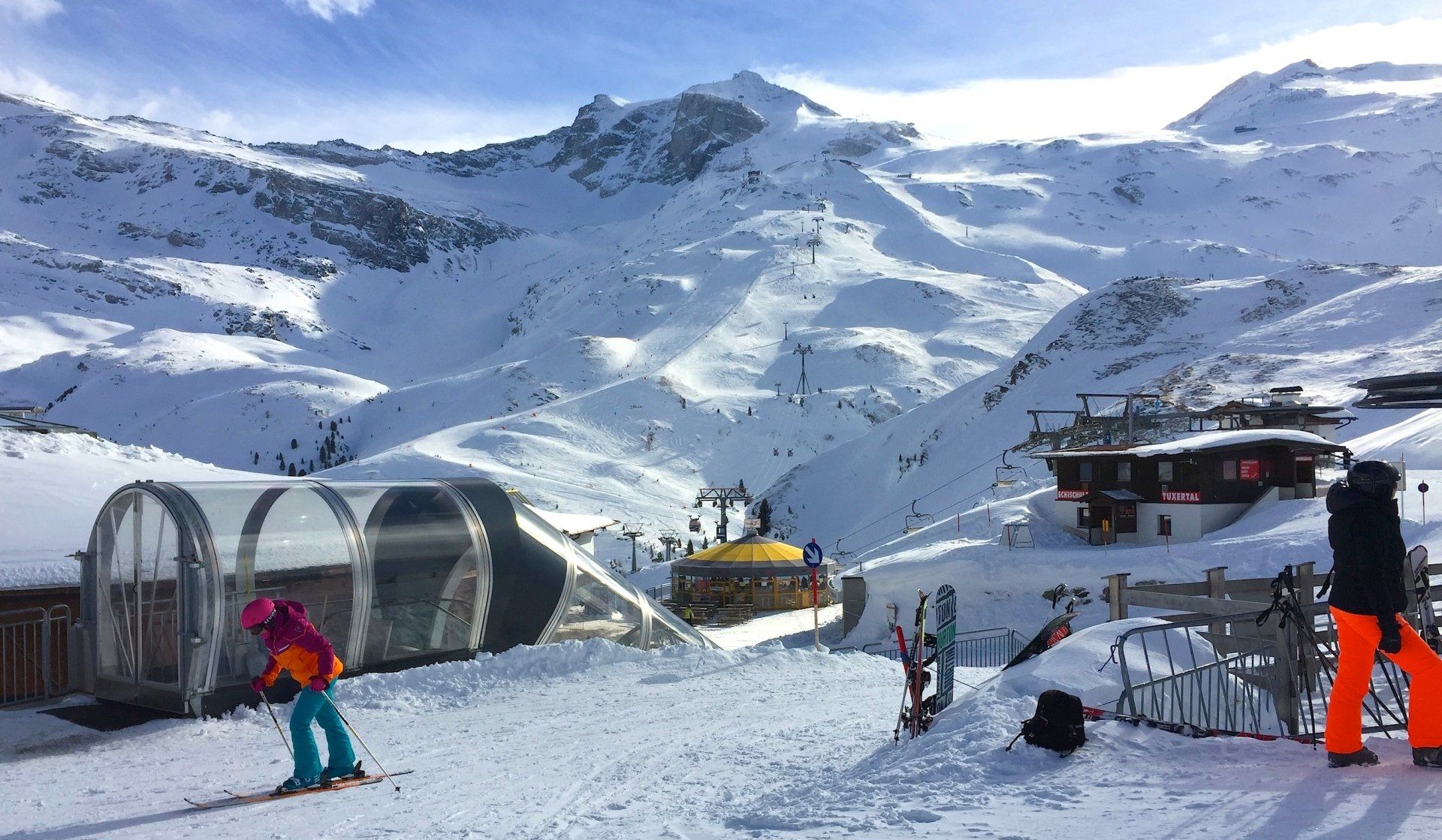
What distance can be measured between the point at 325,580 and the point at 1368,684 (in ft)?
33.2

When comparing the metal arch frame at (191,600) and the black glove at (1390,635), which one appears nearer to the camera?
the black glove at (1390,635)

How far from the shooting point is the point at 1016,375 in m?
67.3

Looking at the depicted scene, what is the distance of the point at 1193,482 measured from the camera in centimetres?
3344

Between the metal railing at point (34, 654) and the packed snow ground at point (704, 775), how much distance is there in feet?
5.16

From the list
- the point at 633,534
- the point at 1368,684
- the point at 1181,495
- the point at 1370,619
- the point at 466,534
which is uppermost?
the point at 466,534

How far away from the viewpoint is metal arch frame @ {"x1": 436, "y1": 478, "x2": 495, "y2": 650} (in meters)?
13.3

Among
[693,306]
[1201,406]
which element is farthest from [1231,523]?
[693,306]

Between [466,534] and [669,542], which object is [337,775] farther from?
[669,542]

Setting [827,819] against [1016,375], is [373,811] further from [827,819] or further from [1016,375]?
[1016,375]

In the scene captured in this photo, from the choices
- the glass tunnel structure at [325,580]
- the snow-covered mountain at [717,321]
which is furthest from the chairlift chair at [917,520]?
the glass tunnel structure at [325,580]

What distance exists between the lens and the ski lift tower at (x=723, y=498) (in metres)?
55.2

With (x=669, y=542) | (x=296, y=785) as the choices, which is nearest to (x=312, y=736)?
(x=296, y=785)

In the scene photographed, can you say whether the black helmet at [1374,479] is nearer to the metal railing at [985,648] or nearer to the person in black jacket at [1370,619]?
the person in black jacket at [1370,619]

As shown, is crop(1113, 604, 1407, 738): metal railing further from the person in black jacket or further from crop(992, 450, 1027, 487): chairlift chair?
crop(992, 450, 1027, 487): chairlift chair
